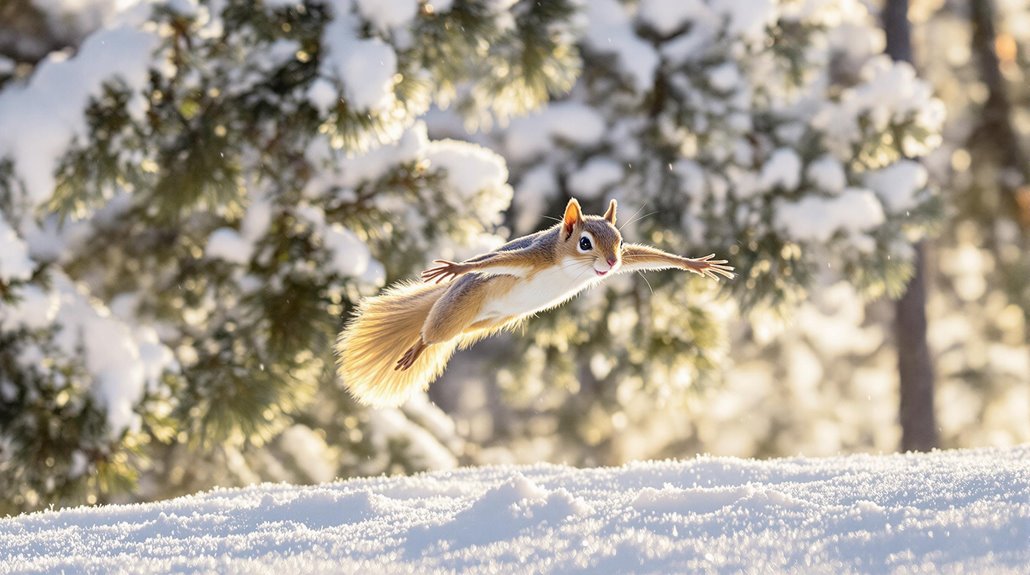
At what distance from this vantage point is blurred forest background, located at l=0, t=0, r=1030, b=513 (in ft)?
16.4

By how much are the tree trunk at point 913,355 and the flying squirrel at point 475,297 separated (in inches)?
272

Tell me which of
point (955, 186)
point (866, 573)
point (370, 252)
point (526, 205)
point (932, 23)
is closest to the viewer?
point (866, 573)

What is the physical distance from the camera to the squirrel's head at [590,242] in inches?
91.4

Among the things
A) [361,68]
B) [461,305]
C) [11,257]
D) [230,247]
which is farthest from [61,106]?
[461,305]

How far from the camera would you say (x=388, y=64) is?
4.80m

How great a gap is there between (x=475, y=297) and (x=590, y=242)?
0.28 metres

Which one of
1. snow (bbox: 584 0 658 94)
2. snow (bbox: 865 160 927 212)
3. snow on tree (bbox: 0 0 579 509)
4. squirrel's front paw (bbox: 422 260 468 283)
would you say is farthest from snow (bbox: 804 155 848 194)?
squirrel's front paw (bbox: 422 260 468 283)

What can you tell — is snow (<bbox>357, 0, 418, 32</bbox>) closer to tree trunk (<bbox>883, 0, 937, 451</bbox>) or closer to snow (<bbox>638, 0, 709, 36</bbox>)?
snow (<bbox>638, 0, 709, 36</bbox>)

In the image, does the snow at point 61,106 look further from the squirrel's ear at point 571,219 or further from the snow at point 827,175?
the snow at point 827,175

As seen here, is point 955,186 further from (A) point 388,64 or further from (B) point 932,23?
(A) point 388,64

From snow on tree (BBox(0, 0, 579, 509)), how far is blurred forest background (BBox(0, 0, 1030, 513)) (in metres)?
0.01

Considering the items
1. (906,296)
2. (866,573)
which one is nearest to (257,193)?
(866,573)

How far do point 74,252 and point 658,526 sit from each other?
4246 mm

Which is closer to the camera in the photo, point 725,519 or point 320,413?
point 725,519
